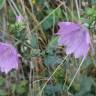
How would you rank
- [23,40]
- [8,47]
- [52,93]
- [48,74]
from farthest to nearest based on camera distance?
[48,74] < [52,93] < [23,40] < [8,47]

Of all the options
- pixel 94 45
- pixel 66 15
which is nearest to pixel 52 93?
pixel 94 45

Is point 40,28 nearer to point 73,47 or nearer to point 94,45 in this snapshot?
point 94,45

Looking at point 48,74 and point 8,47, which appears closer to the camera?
point 8,47
